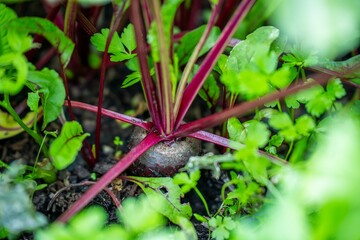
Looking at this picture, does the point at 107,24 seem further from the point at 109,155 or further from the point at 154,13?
the point at 154,13

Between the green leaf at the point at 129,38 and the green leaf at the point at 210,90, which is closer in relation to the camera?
the green leaf at the point at 129,38

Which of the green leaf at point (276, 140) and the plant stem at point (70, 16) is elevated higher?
the plant stem at point (70, 16)

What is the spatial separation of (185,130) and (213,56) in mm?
163

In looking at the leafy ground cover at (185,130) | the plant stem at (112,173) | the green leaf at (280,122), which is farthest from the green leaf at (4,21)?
the green leaf at (280,122)

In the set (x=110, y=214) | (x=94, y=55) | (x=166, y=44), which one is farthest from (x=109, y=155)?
(x=166, y=44)

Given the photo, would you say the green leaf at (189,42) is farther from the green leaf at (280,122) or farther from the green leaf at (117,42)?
the green leaf at (280,122)

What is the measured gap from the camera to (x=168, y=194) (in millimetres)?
1064

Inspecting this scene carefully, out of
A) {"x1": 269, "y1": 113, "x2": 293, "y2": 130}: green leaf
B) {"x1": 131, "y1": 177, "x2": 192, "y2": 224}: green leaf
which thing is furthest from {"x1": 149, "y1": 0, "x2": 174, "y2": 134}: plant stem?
{"x1": 269, "y1": 113, "x2": 293, "y2": 130}: green leaf

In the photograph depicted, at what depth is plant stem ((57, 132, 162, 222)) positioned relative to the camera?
95 centimetres

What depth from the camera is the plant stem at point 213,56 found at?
37.6 inches

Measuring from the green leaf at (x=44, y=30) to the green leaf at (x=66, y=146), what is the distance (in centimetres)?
15

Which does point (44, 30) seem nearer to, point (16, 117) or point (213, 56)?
point (16, 117)

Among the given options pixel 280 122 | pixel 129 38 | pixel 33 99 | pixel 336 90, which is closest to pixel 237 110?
pixel 280 122

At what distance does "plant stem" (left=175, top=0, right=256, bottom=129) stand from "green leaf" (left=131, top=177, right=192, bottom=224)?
12cm
